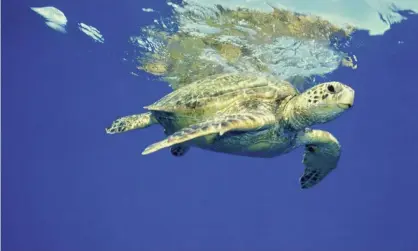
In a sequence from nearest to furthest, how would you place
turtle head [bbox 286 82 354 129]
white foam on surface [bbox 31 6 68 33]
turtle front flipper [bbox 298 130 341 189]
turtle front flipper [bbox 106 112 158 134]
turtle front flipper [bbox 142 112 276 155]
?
turtle front flipper [bbox 142 112 276 155], turtle head [bbox 286 82 354 129], turtle front flipper [bbox 298 130 341 189], turtle front flipper [bbox 106 112 158 134], white foam on surface [bbox 31 6 68 33]

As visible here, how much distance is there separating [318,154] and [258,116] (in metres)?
2.06

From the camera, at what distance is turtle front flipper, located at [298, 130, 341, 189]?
17.9 ft

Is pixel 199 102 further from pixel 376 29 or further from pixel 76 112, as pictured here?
pixel 76 112

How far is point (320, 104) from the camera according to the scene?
13.7ft

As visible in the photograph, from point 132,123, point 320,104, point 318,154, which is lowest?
point 132,123

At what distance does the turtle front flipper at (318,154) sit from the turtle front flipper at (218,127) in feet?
4.21

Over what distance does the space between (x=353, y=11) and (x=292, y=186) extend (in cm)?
4797

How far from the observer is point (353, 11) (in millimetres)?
9211

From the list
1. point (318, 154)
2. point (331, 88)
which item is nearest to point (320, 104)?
point (331, 88)

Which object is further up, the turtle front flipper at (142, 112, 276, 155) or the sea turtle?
the turtle front flipper at (142, 112, 276, 155)

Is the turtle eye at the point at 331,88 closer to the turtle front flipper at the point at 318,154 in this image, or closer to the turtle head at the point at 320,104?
the turtle head at the point at 320,104

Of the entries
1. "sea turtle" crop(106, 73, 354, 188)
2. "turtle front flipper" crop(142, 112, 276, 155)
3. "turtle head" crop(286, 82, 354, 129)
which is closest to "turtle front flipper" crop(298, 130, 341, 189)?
"sea turtle" crop(106, 73, 354, 188)

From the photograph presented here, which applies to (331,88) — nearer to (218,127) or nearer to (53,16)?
(218,127)

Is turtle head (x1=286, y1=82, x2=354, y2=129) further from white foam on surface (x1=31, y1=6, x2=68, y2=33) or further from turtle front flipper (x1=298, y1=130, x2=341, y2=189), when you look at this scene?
white foam on surface (x1=31, y1=6, x2=68, y2=33)
